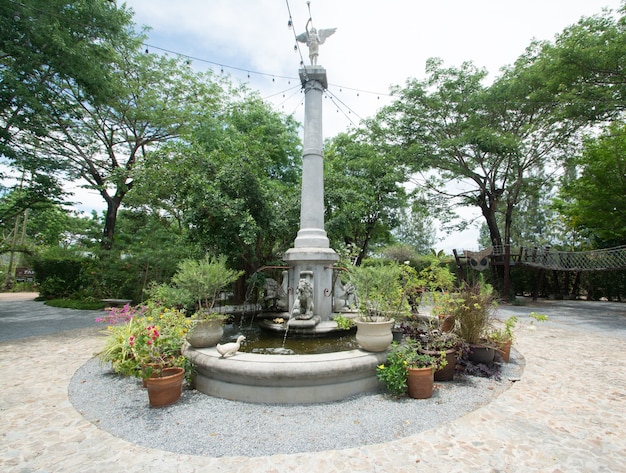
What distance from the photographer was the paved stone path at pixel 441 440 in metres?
2.72

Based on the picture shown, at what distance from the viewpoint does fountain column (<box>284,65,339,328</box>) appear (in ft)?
23.0

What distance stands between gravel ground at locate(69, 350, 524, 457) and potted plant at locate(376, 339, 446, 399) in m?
0.13

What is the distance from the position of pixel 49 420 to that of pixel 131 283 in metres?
11.5

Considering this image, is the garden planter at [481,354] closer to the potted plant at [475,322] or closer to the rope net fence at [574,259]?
the potted plant at [475,322]

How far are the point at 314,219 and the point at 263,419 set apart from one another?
4759 mm

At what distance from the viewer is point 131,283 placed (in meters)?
14.0

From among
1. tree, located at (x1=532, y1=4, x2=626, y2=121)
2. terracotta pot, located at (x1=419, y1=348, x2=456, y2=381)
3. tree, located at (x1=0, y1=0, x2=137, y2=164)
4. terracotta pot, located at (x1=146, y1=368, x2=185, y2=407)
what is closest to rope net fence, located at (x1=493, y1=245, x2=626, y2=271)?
tree, located at (x1=532, y1=4, x2=626, y2=121)

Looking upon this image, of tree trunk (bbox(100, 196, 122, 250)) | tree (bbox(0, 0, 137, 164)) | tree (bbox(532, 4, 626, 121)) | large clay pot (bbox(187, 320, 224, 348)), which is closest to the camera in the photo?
large clay pot (bbox(187, 320, 224, 348))

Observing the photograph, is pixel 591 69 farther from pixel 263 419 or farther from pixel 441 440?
pixel 263 419

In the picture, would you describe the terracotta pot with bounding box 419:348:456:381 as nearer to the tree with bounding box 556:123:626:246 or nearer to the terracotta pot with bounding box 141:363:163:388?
the terracotta pot with bounding box 141:363:163:388

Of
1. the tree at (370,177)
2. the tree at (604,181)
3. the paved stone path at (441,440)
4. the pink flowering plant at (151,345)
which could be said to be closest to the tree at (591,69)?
the tree at (604,181)

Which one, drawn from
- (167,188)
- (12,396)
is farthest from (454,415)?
(167,188)

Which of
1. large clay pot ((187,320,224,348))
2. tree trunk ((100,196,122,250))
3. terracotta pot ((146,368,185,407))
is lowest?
terracotta pot ((146,368,185,407))

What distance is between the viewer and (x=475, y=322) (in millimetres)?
5270
